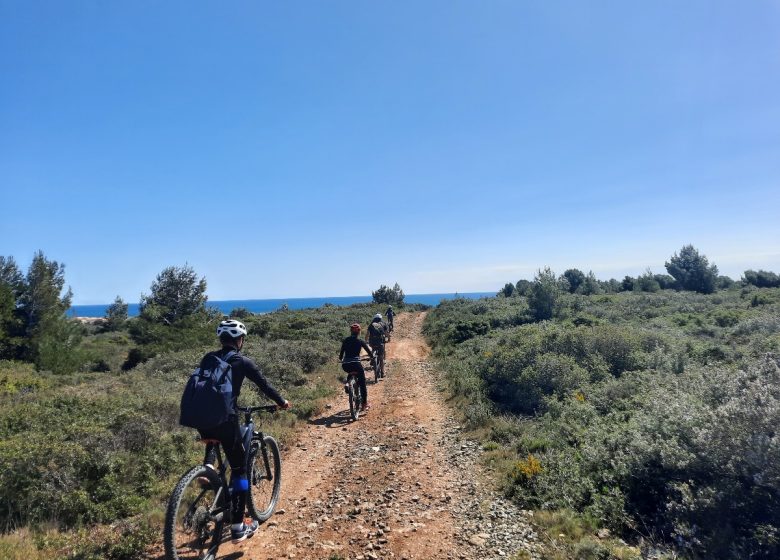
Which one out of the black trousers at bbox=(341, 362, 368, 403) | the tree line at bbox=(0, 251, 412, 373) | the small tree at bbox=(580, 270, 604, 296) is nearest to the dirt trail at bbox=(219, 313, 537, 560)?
the black trousers at bbox=(341, 362, 368, 403)

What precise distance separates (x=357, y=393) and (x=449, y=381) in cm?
479

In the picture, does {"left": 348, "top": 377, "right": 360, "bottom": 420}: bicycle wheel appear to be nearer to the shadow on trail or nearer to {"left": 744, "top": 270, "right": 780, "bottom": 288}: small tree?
the shadow on trail

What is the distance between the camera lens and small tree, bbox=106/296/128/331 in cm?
5491

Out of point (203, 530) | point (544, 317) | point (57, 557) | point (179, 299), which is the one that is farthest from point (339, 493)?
point (179, 299)

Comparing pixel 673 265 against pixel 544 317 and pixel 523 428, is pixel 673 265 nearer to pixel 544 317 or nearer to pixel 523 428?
pixel 544 317

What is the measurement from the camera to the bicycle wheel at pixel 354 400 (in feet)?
37.3

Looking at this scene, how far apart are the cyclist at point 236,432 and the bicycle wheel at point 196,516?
0.62 feet

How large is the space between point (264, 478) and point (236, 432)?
1702 millimetres

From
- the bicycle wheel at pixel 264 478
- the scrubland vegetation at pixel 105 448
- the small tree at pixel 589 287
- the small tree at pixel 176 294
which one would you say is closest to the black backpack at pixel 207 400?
the bicycle wheel at pixel 264 478

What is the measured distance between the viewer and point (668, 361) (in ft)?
38.3

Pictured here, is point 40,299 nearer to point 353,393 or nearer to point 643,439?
point 353,393

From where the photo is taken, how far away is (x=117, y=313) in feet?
212

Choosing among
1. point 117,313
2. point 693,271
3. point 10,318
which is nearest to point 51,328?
point 10,318

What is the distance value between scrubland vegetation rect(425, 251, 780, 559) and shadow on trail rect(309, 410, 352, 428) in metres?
3.39
